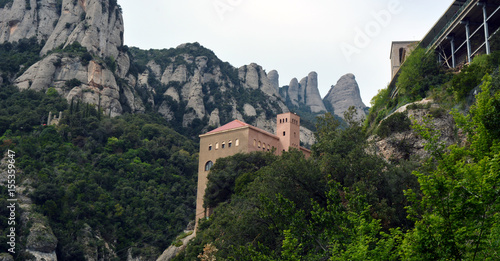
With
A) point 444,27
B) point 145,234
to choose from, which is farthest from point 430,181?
point 145,234

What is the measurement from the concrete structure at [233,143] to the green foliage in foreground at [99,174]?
13.0 metres

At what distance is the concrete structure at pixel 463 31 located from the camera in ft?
97.3

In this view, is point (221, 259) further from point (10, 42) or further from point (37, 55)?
point (10, 42)

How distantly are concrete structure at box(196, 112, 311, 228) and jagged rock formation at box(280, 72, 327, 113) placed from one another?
381ft

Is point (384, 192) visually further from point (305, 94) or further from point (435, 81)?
point (305, 94)

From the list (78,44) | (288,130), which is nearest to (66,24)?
(78,44)

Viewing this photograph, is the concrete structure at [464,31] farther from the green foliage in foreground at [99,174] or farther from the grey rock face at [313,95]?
the grey rock face at [313,95]

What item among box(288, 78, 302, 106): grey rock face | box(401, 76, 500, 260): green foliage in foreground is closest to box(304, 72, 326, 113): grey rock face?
box(288, 78, 302, 106): grey rock face

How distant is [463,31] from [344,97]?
5583 inches

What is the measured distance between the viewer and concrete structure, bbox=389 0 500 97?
29.6 metres

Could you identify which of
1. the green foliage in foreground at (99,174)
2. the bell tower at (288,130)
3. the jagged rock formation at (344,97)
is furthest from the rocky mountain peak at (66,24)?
the jagged rock formation at (344,97)

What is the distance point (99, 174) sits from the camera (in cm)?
6481

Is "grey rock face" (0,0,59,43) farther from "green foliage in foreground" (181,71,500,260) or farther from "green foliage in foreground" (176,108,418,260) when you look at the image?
"green foliage in foreground" (176,108,418,260)

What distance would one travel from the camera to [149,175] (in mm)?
70625
